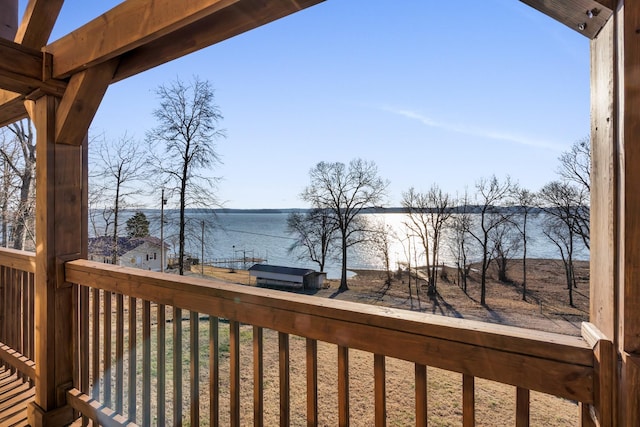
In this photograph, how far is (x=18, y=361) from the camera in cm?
253

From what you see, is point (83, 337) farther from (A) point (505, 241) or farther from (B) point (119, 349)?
(A) point (505, 241)

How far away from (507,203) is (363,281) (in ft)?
26.4

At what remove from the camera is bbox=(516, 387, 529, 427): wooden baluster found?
0.89m

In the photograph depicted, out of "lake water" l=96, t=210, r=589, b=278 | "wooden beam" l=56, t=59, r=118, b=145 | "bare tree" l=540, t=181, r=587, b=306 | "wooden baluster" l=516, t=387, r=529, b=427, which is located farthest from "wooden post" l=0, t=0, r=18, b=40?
"bare tree" l=540, t=181, r=587, b=306

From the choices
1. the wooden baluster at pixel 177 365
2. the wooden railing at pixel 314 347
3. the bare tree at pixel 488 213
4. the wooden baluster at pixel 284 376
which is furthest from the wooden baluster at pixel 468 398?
the bare tree at pixel 488 213

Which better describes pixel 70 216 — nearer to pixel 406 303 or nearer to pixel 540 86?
pixel 540 86

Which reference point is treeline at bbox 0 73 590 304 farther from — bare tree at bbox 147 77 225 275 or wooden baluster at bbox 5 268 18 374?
wooden baluster at bbox 5 268 18 374

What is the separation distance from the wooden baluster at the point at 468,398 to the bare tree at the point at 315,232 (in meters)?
16.0

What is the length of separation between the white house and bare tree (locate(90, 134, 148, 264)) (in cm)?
39

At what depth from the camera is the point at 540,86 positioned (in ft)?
28.9

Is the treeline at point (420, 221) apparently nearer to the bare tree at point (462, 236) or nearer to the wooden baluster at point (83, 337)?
the bare tree at point (462, 236)

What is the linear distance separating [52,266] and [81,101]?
3.41 ft

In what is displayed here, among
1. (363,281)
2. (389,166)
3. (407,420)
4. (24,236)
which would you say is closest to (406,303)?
(363,281)

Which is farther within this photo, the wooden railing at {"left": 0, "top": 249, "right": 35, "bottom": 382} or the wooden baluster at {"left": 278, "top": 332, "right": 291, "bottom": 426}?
the wooden railing at {"left": 0, "top": 249, "right": 35, "bottom": 382}
